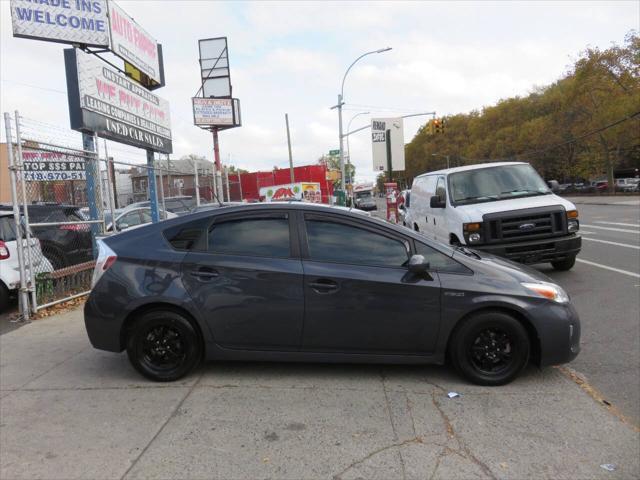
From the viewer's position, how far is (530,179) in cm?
931

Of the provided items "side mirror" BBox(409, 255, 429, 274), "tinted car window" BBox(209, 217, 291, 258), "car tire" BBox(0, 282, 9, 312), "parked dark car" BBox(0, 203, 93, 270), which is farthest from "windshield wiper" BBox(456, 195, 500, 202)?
"car tire" BBox(0, 282, 9, 312)

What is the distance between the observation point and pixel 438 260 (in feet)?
14.2

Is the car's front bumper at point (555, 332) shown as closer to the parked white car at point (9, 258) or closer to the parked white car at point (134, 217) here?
the parked white car at point (9, 258)

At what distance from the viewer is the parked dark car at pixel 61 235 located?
818 centimetres

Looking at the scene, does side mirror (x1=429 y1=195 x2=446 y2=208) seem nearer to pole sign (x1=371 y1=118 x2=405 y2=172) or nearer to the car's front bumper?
the car's front bumper

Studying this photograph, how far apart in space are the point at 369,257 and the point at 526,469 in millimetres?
1948

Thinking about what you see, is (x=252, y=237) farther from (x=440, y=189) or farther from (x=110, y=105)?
(x=110, y=105)

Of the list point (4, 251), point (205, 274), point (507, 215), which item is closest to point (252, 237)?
point (205, 274)

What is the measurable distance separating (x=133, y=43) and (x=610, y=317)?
10228 mm

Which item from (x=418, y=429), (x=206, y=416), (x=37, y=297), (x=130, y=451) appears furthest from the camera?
(x=37, y=297)

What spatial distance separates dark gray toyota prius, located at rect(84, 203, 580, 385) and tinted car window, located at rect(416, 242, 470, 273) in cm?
1

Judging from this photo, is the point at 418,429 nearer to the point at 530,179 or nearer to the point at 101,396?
the point at 101,396

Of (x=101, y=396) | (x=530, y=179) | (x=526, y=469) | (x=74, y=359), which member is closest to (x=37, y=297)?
(x=74, y=359)

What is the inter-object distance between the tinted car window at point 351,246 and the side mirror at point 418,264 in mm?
163
